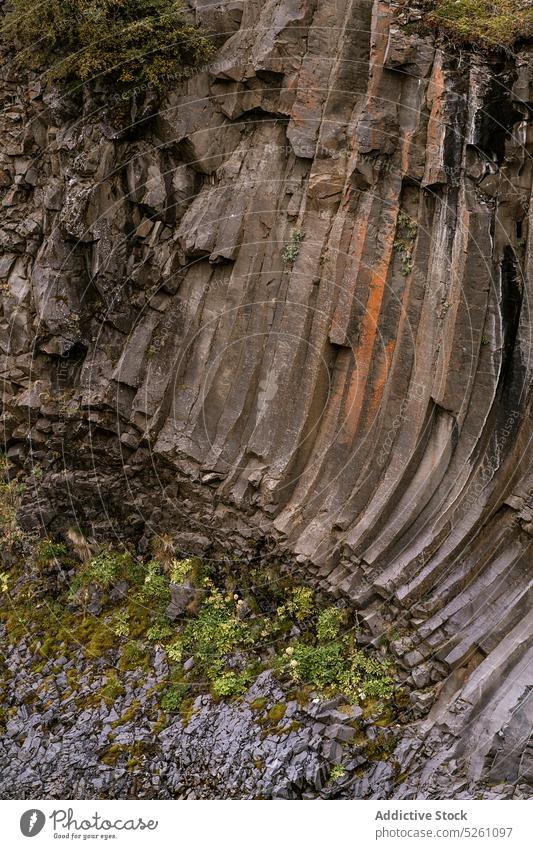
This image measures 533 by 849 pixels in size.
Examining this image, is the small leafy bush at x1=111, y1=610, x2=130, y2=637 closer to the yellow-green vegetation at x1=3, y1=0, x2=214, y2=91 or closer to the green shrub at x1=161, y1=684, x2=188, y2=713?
the green shrub at x1=161, y1=684, x2=188, y2=713

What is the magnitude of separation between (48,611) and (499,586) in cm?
963

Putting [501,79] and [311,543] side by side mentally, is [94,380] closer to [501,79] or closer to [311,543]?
[311,543]

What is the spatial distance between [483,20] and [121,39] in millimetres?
7307

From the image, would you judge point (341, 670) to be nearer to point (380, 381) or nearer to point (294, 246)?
point (380, 381)

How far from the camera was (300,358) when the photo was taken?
16.5 metres

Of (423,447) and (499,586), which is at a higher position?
(423,447)

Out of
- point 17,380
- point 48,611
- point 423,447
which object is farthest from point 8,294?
point 423,447

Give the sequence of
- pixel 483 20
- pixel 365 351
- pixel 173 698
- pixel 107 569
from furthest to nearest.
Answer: pixel 107 569 < pixel 365 351 < pixel 173 698 < pixel 483 20

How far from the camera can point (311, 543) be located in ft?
52.9

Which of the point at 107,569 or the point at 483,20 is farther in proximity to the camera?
the point at 107,569

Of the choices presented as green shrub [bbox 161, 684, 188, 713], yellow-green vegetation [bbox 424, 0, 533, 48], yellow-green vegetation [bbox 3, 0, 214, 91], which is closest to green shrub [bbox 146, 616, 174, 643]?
green shrub [bbox 161, 684, 188, 713]
